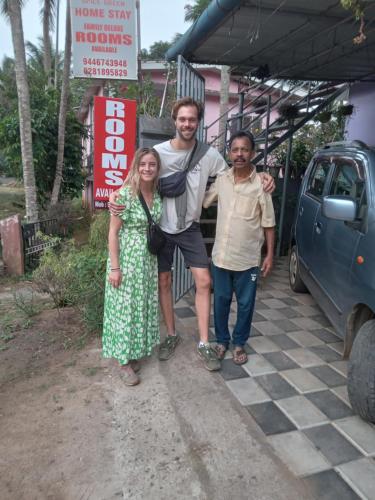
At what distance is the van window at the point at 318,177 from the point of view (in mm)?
3844

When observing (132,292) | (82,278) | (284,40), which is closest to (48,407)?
(132,292)

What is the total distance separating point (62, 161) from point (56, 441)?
288 inches

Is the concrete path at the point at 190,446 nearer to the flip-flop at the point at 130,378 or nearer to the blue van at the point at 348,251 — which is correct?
the flip-flop at the point at 130,378

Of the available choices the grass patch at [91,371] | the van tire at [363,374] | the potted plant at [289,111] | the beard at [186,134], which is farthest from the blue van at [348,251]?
the potted plant at [289,111]

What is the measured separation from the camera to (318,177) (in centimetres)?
406

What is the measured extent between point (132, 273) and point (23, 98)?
18.7 ft

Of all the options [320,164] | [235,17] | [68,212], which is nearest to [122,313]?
[320,164]

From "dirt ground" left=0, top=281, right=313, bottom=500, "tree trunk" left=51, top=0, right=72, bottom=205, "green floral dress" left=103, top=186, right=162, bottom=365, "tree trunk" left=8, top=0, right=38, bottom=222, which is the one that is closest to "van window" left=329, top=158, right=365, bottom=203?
"green floral dress" left=103, top=186, right=162, bottom=365

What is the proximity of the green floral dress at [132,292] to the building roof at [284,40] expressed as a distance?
2015 millimetres

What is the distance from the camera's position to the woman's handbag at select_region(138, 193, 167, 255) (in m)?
2.62

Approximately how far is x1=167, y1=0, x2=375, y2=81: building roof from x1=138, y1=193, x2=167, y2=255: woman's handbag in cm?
191

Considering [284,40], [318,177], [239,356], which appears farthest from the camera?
[284,40]

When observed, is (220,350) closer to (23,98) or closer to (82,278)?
(82,278)

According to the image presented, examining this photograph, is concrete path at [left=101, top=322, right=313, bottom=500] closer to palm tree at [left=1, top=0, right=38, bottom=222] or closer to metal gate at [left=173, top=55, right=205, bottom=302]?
metal gate at [left=173, top=55, right=205, bottom=302]
